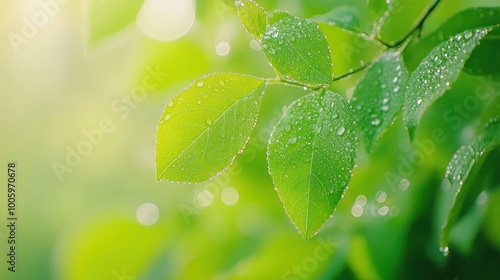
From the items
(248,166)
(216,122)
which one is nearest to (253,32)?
(216,122)

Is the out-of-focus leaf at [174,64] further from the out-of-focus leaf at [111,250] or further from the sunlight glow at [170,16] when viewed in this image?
the out-of-focus leaf at [111,250]

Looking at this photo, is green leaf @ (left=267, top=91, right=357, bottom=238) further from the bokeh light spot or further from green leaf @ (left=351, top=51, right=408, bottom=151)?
the bokeh light spot

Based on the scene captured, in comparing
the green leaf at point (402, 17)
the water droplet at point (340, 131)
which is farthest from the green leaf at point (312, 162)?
the green leaf at point (402, 17)

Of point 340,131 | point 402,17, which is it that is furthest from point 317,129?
point 402,17

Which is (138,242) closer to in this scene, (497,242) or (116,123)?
(116,123)

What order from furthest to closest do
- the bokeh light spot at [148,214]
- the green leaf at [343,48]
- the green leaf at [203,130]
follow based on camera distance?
the bokeh light spot at [148,214]
the green leaf at [343,48]
the green leaf at [203,130]

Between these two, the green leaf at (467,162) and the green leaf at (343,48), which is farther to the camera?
the green leaf at (343,48)

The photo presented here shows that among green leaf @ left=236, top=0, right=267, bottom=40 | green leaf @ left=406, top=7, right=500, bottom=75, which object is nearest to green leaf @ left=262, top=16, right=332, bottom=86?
green leaf @ left=236, top=0, right=267, bottom=40
